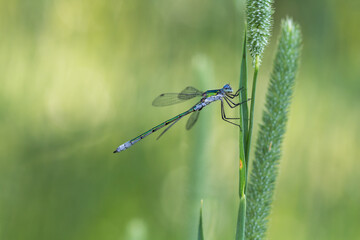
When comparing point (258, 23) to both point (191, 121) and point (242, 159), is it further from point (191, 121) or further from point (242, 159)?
point (191, 121)

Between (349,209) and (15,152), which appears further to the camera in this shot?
(349,209)

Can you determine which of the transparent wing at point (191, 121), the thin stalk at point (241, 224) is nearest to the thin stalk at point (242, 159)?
the thin stalk at point (241, 224)

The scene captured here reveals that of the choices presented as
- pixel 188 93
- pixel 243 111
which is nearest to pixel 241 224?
pixel 243 111

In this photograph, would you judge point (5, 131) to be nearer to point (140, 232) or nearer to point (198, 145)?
point (198, 145)

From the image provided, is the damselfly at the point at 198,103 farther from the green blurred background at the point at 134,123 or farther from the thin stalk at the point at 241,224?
the thin stalk at the point at 241,224

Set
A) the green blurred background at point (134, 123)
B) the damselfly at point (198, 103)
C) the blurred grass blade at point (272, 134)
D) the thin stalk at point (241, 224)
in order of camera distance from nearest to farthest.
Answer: the thin stalk at point (241, 224)
the blurred grass blade at point (272, 134)
the damselfly at point (198, 103)
the green blurred background at point (134, 123)

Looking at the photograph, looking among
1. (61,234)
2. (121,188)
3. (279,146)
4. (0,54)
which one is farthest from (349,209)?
(0,54)
